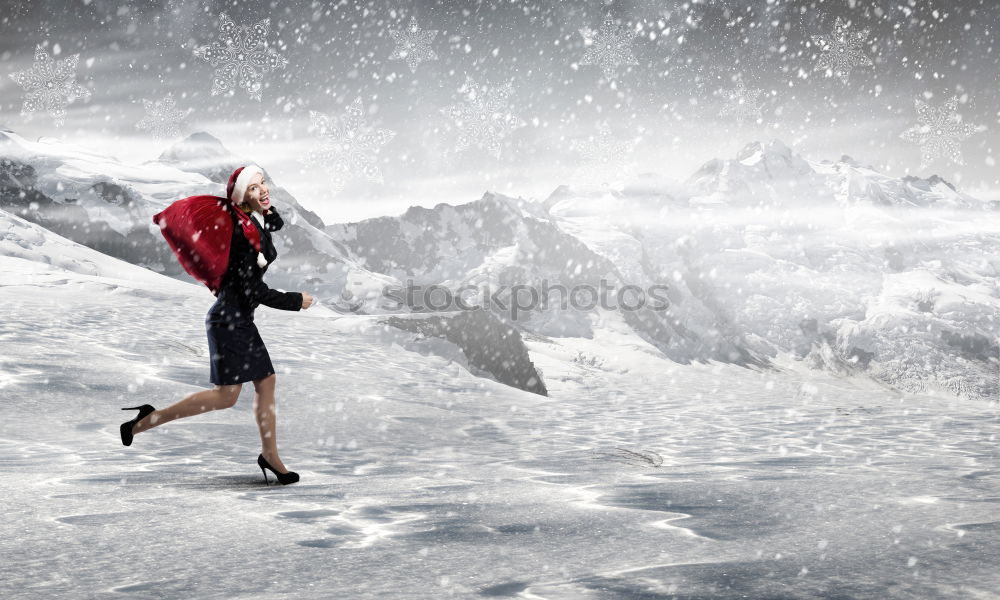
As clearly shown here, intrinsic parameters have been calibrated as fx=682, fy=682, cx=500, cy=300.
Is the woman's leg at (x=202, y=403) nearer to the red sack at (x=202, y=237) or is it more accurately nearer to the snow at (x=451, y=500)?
the snow at (x=451, y=500)

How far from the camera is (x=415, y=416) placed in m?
9.62

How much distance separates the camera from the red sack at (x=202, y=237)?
4.15m

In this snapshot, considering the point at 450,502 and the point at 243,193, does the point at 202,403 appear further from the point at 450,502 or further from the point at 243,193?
the point at 450,502

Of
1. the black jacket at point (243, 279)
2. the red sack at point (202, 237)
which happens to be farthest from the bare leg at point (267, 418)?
the red sack at point (202, 237)

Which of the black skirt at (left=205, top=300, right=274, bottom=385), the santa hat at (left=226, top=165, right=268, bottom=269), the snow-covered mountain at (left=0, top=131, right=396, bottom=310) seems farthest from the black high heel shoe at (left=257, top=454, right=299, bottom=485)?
the snow-covered mountain at (left=0, top=131, right=396, bottom=310)

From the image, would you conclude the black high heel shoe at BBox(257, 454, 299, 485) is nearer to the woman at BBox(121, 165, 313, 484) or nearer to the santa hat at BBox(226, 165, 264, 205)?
the woman at BBox(121, 165, 313, 484)

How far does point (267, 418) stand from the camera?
4.43 metres

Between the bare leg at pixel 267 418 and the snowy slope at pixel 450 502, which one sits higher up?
the bare leg at pixel 267 418

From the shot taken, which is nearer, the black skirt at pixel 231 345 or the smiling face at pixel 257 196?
the black skirt at pixel 231 345

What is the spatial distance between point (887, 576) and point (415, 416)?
25.0ft

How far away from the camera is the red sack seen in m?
4.15

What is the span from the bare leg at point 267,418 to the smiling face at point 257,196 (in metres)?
1.11

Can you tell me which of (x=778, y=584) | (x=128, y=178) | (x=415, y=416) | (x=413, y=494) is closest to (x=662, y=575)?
(x=778, y=584)

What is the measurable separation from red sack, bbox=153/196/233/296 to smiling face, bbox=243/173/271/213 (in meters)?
0.17
